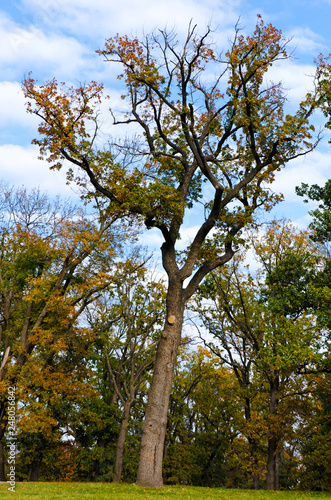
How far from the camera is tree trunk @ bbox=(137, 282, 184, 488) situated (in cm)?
1253

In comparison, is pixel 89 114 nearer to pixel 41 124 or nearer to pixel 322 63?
pixel 41 124

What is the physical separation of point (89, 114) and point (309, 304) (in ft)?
36.9

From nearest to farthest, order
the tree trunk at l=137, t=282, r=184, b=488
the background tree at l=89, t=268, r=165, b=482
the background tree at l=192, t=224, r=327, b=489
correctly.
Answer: the tree trunk at l=137, t=282, r=184, b=488 < the background tree at l=192, t=224, r=327, b=489 < the background tree at l=89, t=268, r=165, b=482

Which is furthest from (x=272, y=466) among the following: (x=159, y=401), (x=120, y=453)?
(x=159, y=401)

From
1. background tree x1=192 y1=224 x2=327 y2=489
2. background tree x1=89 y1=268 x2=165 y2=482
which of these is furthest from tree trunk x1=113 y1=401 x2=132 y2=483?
background tree x1=192 y1=224 x2=327 y2=489

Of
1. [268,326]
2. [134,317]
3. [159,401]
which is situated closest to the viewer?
[159,401]

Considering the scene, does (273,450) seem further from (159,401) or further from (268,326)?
(159,401)

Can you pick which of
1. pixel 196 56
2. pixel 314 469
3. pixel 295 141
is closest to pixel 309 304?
pixel 295 141

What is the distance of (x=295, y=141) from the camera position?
634 inches

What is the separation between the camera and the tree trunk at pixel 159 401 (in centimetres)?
1253

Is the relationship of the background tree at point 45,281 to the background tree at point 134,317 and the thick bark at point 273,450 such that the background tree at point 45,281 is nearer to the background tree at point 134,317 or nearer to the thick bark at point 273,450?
the background tree at point 134,317

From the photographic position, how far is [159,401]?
13172 millimetres

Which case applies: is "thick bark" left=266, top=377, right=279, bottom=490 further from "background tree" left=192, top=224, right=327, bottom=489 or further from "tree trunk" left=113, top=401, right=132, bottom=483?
"tree trunk" left=113, top=401, right=132, bottom=483

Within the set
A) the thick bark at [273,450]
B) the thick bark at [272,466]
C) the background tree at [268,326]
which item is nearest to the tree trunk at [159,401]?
the background tree at [268,326]
